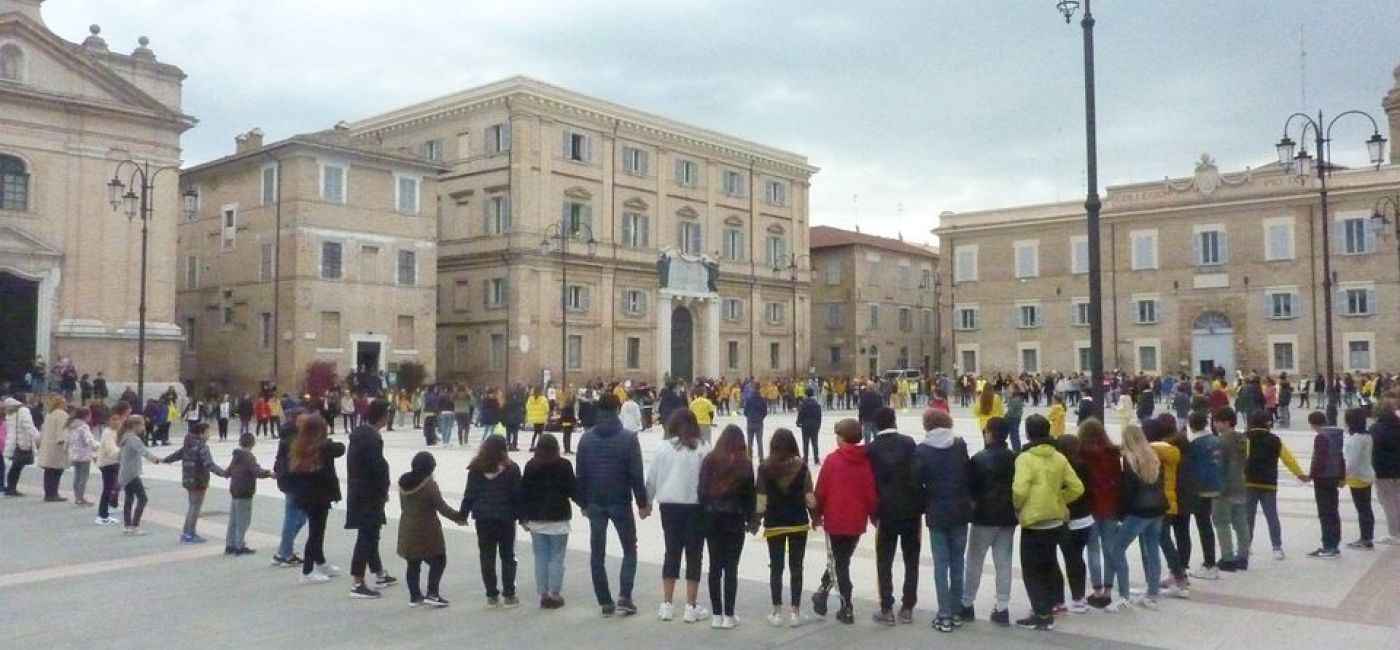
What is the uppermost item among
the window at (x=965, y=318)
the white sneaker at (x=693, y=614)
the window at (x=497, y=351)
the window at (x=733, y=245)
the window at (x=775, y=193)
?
the window at (x=775, y=193)

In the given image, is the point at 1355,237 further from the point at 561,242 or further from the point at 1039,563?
the point at 1039,563

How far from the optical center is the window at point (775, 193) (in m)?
61.9

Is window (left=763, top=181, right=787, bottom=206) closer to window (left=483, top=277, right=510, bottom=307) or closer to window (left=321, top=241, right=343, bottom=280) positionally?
window (left=483, top=277, right=510, bottom=307)

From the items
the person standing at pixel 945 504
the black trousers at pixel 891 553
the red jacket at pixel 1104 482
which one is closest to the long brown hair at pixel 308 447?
the black trousers at pixel 891 553

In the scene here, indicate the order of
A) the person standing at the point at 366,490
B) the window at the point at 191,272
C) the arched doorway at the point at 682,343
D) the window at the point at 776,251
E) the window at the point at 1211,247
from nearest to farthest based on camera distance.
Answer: the person standing at the point at 366,490 < the window at the point at 191,272 < the window at the point at 1211,247 < the arched doorway at the point at 682,343 < the window at the point at 776,251

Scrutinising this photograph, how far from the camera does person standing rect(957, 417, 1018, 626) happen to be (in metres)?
7.80

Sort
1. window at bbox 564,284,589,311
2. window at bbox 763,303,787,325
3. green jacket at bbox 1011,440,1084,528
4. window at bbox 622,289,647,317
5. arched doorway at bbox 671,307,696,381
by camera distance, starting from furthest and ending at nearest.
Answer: window at bbox 763,303,787,325 → arched doorway at bbox 671,307,696,381 → window at bbox 622,289,647,317 → window at bbox 564,284,589,311 → green jacket at bbox 1011,440,1084,528

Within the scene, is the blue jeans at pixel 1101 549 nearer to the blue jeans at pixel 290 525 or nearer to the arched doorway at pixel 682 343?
the blue jeans at pixel 290 525

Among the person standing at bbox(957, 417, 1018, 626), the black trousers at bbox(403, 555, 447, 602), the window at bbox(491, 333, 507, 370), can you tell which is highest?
the window at bbox(491, 333, 507, 370)

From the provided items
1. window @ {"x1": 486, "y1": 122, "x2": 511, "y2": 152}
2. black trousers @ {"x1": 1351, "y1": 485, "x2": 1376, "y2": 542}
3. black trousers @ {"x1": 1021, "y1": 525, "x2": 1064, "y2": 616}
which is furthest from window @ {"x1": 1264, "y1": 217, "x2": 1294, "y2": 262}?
black trousers @ {"x1": 1021, "y1": 525, "x2": 1064, "y2": 616}

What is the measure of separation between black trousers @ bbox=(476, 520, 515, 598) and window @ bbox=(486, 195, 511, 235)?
41486 millimetres

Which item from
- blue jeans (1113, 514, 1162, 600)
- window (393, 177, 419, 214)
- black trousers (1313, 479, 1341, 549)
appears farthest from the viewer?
window (393, 177, 419, 214)

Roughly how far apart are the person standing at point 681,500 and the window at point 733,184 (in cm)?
5158

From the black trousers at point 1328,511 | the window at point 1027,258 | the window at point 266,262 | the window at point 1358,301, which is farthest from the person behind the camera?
the window at point 1027,258
